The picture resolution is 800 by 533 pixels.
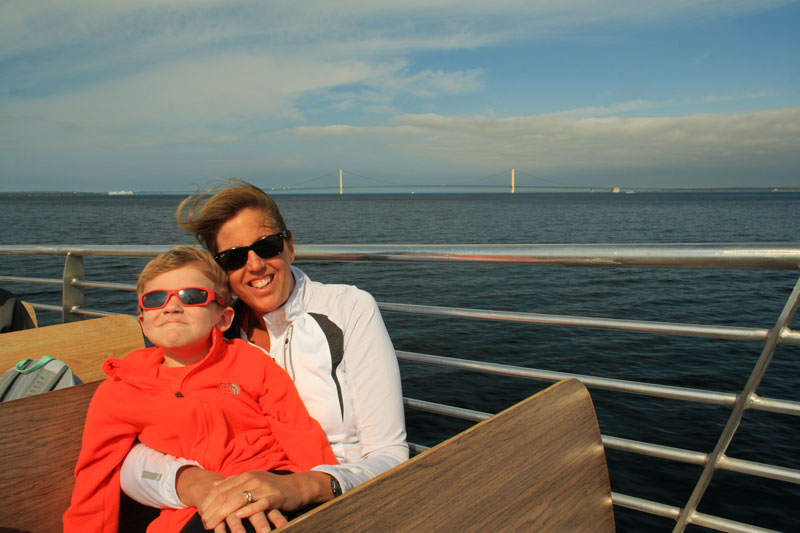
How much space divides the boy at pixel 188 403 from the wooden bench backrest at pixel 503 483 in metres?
0.74

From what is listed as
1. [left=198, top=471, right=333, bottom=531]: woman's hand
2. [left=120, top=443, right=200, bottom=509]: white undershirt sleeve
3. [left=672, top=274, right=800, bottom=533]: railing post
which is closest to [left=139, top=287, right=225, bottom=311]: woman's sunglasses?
[left=120, top=443, right=200, bottom=509]: white undershirt sleeve

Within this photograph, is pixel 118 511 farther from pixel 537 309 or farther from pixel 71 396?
pixel 537 309

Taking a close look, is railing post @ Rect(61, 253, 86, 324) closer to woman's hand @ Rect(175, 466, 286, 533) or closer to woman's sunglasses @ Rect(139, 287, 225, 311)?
woman's sunglasses @ Rect(139, 287, 225, 311)

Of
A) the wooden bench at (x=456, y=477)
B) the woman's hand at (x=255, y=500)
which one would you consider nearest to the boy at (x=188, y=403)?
the wooden bench at (x=456, y=477)

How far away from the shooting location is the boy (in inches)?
59.1

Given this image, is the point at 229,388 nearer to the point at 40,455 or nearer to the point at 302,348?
the point at 302,348

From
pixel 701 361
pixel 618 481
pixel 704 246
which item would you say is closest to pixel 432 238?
pixel 701 361

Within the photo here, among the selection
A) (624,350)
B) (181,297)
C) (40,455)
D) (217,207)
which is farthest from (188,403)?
(624,350)

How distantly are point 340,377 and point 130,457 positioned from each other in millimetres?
642

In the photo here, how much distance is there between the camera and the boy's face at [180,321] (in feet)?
5.32

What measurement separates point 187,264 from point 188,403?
448 mm

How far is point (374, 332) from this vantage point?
1674mm

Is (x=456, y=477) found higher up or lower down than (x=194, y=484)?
higher up

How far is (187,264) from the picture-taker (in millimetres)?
1691
